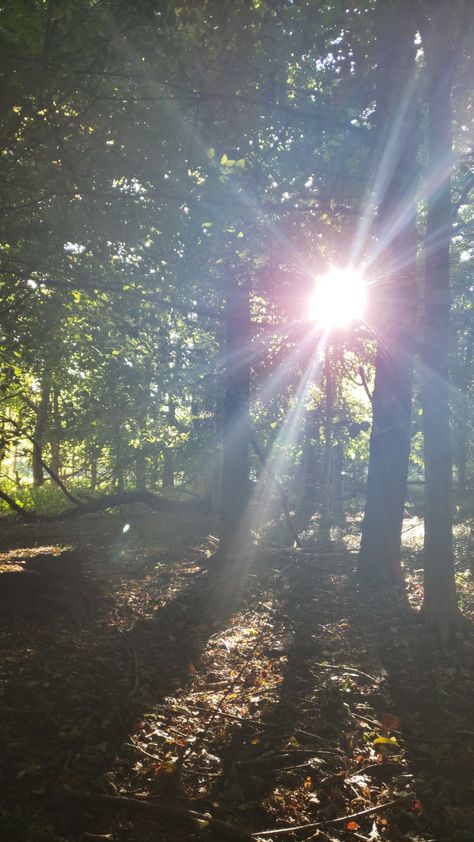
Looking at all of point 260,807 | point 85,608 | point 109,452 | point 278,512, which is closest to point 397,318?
point 85,608

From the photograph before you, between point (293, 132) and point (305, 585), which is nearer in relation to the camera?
point (293, 132)

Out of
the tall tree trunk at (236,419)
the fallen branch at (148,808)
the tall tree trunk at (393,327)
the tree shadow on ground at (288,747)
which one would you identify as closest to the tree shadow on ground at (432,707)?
the tree shadow on ground at (288,747)

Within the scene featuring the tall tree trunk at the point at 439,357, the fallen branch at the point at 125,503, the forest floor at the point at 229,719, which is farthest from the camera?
the fallen branch at the point at 125,503

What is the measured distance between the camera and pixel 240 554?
35.1 ft

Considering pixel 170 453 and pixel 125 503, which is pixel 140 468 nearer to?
A: pixel 170 453

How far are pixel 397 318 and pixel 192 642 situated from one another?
247 inches

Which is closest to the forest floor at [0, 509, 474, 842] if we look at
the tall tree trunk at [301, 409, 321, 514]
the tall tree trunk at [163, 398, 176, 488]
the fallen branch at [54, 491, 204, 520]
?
the fallen branch at [54, 491, 204, 520]

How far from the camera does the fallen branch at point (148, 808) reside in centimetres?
324

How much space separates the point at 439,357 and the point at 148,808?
5563 mm

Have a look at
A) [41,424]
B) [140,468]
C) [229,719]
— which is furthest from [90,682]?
[41,424]

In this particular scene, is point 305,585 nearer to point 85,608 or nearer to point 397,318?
point 85,608

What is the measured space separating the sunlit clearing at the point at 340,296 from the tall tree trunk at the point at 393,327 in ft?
2.95

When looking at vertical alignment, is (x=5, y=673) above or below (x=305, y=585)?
below

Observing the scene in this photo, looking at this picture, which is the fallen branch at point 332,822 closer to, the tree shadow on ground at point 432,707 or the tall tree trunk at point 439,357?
the tree shadow on ground at point 432,707
